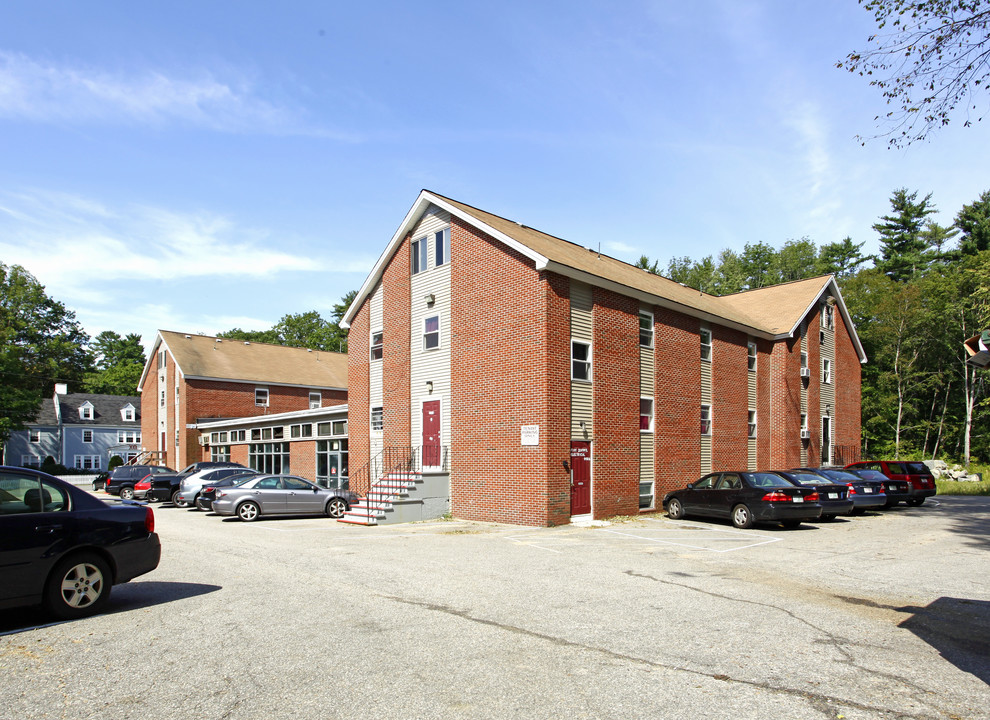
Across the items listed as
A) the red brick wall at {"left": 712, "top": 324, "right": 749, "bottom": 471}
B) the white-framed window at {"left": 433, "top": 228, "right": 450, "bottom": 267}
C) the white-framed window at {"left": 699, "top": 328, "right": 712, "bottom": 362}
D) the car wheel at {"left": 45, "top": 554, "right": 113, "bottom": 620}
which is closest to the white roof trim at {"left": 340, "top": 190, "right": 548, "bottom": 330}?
the white-framed window at {"left": 433, "top": 228, "right": 450, "bottom": 267}

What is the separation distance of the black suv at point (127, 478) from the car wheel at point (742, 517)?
24.7 meters

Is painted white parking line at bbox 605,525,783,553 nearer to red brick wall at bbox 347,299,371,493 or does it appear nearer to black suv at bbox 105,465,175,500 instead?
red brick wall at bbox 347,299,371,493

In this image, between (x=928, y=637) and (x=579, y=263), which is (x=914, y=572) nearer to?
(x=928, y=637)

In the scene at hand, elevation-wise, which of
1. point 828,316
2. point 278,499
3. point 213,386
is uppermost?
point 828,316

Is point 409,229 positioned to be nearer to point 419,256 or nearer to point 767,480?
point 419,256

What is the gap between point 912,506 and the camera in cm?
2477

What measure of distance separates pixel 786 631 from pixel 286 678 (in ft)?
16.3

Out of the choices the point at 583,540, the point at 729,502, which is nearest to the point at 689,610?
the point at 583,540

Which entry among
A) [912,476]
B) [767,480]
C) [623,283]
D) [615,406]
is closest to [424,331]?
[623,283]

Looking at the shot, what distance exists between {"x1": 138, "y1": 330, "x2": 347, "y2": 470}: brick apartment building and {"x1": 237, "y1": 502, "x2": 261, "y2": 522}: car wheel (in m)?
25.6

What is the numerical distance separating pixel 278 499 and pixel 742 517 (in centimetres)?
1324

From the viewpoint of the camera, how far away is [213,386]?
46.1 meters

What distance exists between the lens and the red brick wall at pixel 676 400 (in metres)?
23.0

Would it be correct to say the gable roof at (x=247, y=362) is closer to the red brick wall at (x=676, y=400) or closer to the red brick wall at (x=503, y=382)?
the red brick wall at (x=503, y=382)
